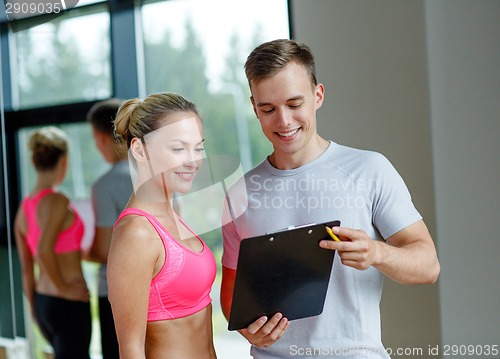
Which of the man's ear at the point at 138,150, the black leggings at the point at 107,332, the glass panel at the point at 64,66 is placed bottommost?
the black leggings at the point at 107,332

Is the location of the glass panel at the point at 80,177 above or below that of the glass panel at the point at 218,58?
below

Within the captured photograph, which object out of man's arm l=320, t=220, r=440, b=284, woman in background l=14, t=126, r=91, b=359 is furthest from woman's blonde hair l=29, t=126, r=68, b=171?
man's arm l=320, t=220, r=440, b=284

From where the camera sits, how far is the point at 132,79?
2365mm

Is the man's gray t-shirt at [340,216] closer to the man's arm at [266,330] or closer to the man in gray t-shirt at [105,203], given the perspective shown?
the man's arm at [266,330]

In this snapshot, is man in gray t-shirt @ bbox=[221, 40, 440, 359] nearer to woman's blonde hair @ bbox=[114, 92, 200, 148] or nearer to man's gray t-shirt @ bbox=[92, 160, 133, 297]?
woman's blonde hair @ bbox=[114, 92, 200, 148]

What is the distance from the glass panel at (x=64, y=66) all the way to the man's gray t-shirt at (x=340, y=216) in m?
1.32

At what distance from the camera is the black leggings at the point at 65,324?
2.43m

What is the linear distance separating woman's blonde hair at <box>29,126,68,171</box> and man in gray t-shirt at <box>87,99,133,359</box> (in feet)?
0.48

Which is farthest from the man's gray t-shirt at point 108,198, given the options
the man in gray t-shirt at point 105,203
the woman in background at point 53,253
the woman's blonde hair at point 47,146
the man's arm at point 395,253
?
the man's arm at point 395,253

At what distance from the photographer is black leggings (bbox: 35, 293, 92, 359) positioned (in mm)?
2430

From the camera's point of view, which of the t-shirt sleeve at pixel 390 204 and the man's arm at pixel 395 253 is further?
the t-shirt sleeve at pixel 390 204

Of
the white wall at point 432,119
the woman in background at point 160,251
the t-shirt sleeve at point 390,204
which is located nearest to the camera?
the woman in background at point 160,251

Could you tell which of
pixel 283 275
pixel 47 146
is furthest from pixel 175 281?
pixel 47 146

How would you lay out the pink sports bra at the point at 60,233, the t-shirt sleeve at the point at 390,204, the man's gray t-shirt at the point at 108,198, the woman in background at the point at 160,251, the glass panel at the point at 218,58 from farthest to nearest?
the pink sports bra at the point at 60,233 < the man's gray t-shirt at the point at 108,198 < the glass panel at the point at 218,58 < the t-shirt sleeve at the point at 390,204 < the woman in background at the point at 160,251
